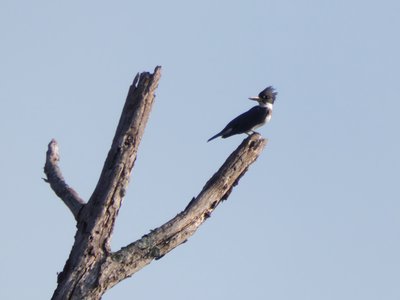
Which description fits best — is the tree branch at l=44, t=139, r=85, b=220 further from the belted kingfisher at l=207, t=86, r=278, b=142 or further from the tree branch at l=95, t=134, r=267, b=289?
the belted kingfisher at l=207, t=86, r=278, b=142

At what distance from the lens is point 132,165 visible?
696 cm

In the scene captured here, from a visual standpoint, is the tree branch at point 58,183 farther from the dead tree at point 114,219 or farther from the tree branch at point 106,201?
the tree branch at point 106,201

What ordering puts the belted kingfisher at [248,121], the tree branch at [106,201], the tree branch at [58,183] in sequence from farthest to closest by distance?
the belted kingfisher at [248,121]
the tree branch at [58,183]
the tree branch at [106,201]

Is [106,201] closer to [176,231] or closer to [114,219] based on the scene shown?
[114,219]

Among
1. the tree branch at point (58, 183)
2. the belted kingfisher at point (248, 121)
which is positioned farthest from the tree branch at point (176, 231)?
the belted kingfisher at point (248, 121)

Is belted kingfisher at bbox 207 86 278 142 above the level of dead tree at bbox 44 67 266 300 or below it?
above

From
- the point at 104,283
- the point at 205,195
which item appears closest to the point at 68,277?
the point at 104,283

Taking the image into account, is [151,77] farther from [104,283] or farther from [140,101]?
[104,283]

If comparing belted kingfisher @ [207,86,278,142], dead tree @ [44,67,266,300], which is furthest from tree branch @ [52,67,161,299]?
belted kingfisher @ [207,86,278,142]

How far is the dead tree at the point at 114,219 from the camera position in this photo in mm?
6723

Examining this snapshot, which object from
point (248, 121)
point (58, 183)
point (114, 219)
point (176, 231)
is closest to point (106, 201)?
point (114, 219)

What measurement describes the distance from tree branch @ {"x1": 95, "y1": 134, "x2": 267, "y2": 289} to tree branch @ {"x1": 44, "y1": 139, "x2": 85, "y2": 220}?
22.6 inches

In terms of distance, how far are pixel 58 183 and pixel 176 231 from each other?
4.23 ft

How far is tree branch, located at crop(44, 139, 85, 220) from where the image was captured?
7.21 m
